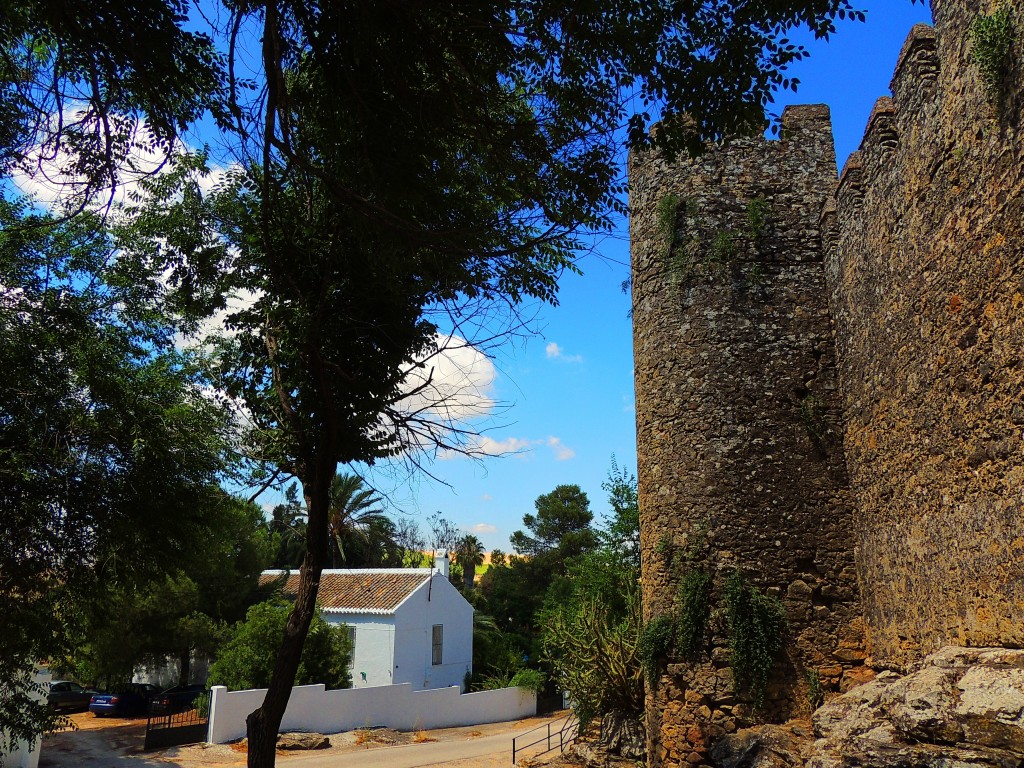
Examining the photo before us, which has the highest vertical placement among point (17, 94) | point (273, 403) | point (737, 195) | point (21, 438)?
point (737, 195)

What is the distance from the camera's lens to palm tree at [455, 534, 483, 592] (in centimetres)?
4225

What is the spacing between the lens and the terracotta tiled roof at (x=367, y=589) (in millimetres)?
24797

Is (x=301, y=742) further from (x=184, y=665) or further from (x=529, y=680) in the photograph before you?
(x=184, y=665)

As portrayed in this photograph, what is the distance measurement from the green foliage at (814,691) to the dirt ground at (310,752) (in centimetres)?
948

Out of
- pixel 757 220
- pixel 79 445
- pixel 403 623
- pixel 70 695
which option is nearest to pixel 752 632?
pixel 757 220

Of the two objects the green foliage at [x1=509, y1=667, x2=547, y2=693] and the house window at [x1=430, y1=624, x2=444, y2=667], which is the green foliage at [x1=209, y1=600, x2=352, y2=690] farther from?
the green foliage at [x1=509, y1=667, x2=547, y2=693]

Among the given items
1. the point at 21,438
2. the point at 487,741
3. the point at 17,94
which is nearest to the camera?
the point at 17,94

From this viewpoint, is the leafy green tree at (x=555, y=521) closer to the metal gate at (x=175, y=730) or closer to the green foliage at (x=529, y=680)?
the green foliage at (x=529, y=680)

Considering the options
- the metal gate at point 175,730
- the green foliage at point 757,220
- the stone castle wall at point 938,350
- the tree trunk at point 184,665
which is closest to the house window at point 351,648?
the metal gate at point 175,730

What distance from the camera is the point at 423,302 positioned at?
8000mm

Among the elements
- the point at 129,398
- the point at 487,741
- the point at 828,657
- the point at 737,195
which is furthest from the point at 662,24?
the point at 487,741

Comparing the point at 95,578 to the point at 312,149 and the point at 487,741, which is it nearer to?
the point at 312,149

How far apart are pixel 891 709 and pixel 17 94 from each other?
7.24 meters

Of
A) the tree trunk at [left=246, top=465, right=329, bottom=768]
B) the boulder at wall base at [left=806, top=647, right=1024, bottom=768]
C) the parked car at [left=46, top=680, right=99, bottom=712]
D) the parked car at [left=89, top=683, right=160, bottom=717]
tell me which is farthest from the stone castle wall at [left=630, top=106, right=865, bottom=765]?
the parked car at [left=46, top=680, right=99, bottom=712]
